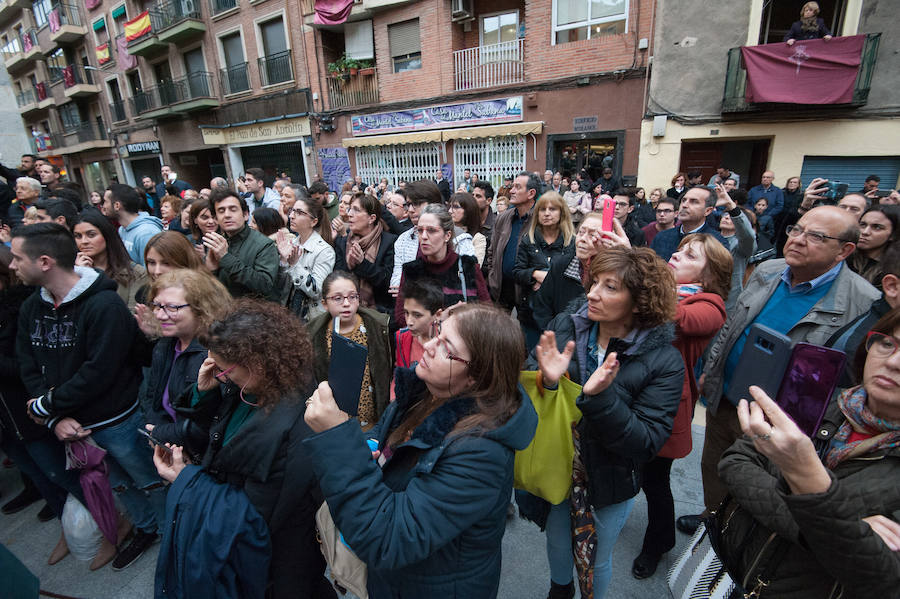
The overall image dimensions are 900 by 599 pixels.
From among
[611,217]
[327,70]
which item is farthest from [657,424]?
[327,70]

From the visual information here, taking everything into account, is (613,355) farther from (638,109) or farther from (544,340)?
(638,109)

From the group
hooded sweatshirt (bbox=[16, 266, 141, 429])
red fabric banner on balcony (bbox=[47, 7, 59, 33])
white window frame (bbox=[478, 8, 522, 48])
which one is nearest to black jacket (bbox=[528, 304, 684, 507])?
hooded sweatshirt (bbox=[16, 266, 141, 429])

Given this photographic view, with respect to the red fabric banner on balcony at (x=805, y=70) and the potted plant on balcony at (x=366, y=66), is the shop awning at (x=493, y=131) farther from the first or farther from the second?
the red fabric banner on balcony at (x=805, y=70)

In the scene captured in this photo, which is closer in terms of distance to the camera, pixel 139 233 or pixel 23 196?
pixel 139 233

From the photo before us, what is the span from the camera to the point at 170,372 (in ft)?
6.85

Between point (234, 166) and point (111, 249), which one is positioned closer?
point (111, 249)

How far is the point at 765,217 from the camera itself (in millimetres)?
6734

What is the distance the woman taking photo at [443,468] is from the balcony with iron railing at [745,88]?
9.89 metres

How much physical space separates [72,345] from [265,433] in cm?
159

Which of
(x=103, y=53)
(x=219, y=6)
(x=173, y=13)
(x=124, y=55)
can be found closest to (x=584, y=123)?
(x=219, y=6)

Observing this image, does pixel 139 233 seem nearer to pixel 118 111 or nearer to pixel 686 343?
pixel 686 343

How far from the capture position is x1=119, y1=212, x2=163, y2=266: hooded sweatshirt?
13.0 ft

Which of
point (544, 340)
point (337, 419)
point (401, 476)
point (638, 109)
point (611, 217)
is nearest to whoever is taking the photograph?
point (337, 419)

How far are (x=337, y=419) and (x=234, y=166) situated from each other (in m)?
19.1
